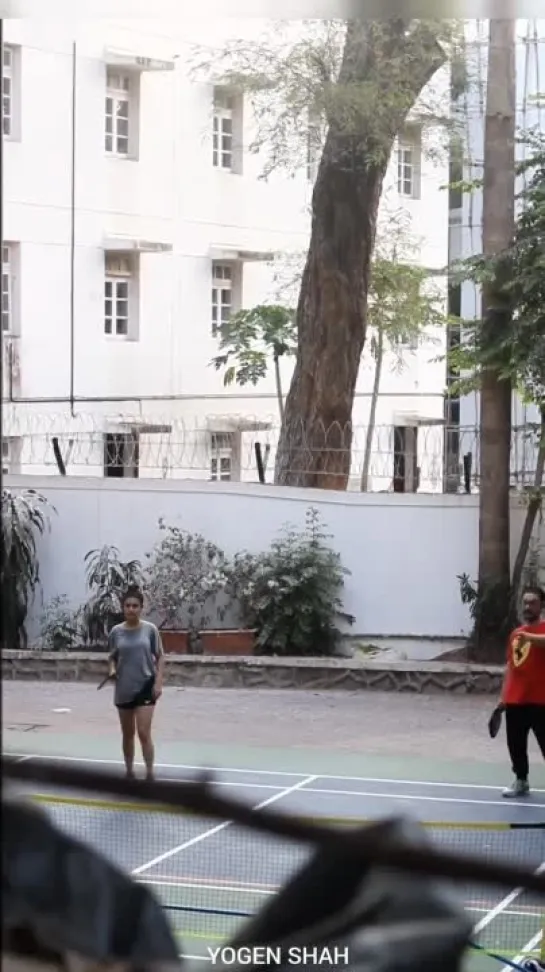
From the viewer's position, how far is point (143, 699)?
12.4 meters

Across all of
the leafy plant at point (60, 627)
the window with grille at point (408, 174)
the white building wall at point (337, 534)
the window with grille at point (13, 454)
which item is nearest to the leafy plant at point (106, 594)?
the leafy plant at point (60, 627)

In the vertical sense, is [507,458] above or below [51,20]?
below

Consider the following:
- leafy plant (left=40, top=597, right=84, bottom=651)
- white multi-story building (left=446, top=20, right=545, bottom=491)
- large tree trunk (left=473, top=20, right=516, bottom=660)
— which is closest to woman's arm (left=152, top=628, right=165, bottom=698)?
large tree trunk (left=473, top=20, right=516, bottom=660)

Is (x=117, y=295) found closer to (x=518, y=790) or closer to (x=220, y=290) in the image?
(x=220, y=290)

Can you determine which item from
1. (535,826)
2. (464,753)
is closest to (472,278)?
(464,753)

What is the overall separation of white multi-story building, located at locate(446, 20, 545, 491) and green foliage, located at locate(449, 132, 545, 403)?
Result: 68 centimetres

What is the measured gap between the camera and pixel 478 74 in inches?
907

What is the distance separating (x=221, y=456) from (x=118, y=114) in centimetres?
597

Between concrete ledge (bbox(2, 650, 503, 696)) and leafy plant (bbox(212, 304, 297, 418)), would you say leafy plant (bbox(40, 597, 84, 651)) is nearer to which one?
concrete ledge (bbox(2, 650, 503, 696))

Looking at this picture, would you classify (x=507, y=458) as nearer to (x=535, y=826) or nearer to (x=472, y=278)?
(x=472, y=278)

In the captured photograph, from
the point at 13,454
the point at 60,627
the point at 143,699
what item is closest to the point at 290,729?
the point at 143,699

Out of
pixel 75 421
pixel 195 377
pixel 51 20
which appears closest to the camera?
pixel 51 20

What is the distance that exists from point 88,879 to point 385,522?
17499mm

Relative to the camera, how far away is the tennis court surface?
25.2 ft
